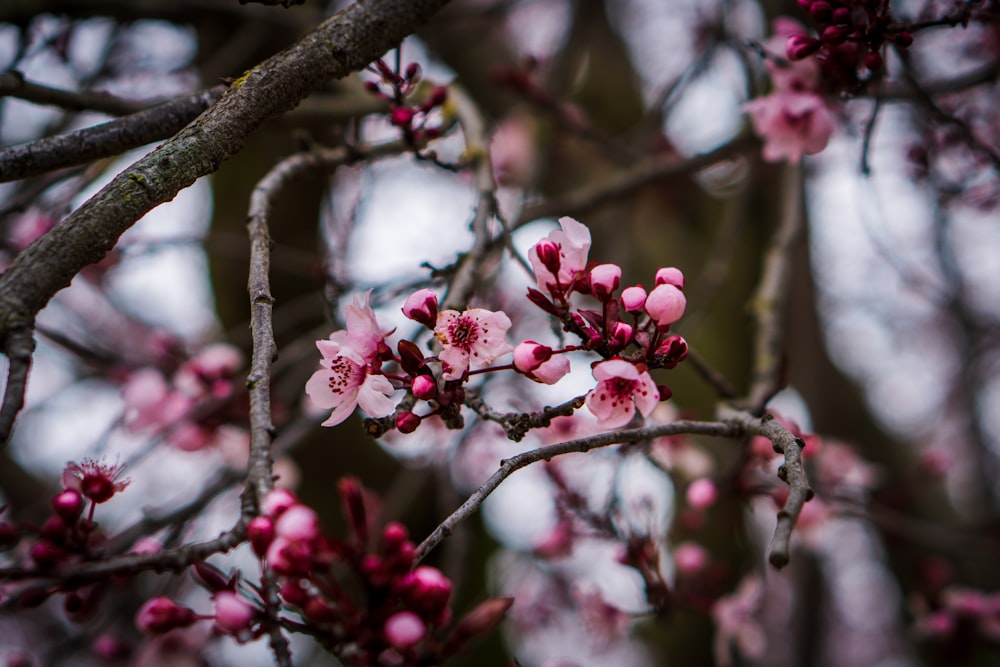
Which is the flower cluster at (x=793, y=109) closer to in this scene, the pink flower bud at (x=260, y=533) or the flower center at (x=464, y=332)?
the flower center at (x=464, y=332)

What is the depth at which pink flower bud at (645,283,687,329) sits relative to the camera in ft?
3.73

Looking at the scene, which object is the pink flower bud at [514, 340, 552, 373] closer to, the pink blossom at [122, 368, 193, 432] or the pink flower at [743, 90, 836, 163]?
the pink flower at [743, 90, 836, 163]

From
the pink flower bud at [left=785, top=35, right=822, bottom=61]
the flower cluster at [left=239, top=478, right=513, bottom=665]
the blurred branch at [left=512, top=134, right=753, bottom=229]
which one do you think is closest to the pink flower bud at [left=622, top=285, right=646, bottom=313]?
the flower cluster at [left=239, top=478, right=513, bottom=665]

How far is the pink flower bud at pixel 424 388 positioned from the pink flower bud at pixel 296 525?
28 cm

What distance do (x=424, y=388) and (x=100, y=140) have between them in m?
0.72

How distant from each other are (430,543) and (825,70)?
134 cm

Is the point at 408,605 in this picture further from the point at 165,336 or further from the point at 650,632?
the point at 650,632

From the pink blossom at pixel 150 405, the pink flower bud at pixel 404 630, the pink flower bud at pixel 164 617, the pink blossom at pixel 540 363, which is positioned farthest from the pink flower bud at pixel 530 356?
the pink blossom at pixel 150 405

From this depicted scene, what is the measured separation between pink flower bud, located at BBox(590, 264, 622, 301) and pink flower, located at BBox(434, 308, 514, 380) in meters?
0.15

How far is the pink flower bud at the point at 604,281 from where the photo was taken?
46.0 inches

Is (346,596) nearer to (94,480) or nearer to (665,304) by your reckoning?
(94,480)

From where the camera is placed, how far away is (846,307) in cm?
644

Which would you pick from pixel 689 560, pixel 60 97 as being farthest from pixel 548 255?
pixel 689 560

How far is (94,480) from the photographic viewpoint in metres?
1.20
